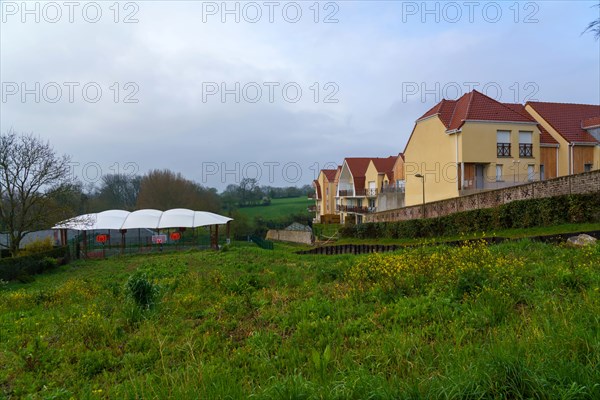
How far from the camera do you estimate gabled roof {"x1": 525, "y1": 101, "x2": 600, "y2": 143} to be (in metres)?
26.2

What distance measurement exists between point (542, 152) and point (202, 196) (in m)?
41.4

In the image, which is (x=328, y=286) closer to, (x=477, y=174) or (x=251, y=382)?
(x=251, y=382)

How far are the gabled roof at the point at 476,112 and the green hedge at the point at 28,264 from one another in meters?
24.9

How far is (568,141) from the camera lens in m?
25.8

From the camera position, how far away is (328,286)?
718cm

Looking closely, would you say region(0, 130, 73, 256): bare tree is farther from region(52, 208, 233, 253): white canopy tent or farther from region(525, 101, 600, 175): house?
region(525, 101, 600, 175): house

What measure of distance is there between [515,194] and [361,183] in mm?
32430

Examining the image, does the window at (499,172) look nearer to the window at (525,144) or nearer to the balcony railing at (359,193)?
the window at (525,144)

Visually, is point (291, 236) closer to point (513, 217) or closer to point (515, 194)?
point (515, 194)

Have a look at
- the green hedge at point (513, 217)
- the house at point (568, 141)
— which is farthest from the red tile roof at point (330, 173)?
the green hedge at point (513, 217)

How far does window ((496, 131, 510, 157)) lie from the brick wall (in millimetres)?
6686

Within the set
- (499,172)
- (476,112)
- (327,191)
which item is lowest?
(327,191)

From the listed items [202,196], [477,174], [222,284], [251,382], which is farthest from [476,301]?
[202,196]

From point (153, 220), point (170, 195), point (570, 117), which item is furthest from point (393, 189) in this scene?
point (170, 195)
